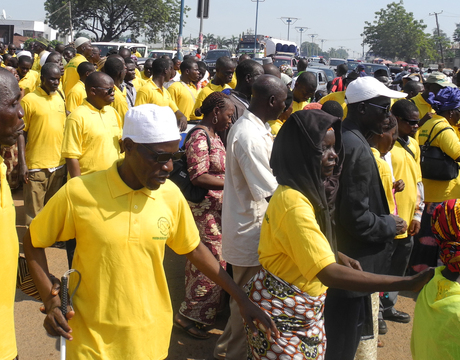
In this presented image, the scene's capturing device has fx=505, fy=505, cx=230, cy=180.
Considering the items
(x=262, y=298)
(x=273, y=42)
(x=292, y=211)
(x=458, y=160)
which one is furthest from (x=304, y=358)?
(x=273, y=42)

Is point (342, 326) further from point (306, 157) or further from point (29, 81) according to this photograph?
point (29, 81)

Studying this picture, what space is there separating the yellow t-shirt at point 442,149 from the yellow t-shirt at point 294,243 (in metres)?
3.39

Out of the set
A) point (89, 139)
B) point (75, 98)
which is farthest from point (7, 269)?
point (75, 98)

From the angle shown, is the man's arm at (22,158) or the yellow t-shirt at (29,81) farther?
the yellow t-shirt at (29,81)

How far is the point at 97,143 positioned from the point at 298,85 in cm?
355

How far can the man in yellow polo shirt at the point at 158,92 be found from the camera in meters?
7.07

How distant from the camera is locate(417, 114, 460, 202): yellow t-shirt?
5336 mm

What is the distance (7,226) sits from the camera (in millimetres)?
2137

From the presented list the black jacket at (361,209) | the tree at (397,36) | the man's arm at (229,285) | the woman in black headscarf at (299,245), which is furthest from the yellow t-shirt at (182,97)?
the tree at (397,36)

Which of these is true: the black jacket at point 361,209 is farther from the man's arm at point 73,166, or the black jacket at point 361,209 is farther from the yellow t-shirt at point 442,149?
the yellow t-shirt at point 442,149

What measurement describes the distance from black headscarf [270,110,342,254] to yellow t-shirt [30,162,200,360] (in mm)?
703

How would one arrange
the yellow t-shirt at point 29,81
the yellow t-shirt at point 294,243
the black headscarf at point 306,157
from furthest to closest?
the yellow t-shirt at point 29,81, the black headscarf at point 306,157, the yellow t-shirt at point 294,243

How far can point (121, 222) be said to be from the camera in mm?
2215

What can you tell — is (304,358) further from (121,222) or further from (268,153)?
(268,153)
